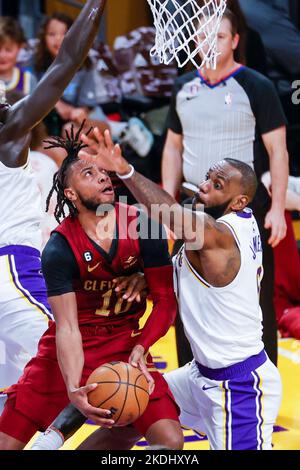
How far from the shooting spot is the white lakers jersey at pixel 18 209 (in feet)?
16.6

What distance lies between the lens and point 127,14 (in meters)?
12.8

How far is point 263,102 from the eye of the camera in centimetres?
582

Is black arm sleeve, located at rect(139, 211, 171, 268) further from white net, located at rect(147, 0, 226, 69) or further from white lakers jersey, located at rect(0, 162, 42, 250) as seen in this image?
white net, located at rect(147, 0, 226, 69)

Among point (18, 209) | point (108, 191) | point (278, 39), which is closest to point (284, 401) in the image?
point (18, 209)

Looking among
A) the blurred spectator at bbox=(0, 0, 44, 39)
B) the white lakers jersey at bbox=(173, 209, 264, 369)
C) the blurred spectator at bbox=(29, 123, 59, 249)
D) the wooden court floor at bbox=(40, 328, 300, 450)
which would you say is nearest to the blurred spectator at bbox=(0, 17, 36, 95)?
the blurred spectator at bbox=(29, 123, 59, 249)

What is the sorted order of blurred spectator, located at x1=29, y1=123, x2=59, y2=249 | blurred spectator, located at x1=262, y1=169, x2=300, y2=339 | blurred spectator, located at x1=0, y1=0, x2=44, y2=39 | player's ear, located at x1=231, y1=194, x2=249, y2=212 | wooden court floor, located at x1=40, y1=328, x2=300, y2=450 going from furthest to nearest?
blurred spectator, located at x1=0, y1=0, x2=44, y2=39, blurred spectator, located at x1=262, y1=169, x2=300, y2=339, blurred spectator, located at x1=29, y1=123, x2=59, y2=249, wooden court floor, located at x1=40, y1=328, x2=300, y2=450, player's ear, located at x1=231, y1=194, x2=249, y2=212

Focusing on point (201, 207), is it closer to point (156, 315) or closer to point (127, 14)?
point (156, 315)

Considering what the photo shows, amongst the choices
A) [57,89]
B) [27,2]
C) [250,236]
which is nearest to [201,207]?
[250,236]

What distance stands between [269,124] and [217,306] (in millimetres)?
1801

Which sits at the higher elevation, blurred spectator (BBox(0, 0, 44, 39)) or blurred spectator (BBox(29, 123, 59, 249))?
blurred spectator (BBox(29, 123, 59, 249))

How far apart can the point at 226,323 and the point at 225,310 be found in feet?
0.20

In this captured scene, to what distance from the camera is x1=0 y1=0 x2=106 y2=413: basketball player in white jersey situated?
481cm

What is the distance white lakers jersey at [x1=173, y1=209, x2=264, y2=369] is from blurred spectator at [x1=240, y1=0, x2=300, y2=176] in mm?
4067

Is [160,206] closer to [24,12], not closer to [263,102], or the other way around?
[263,102]
